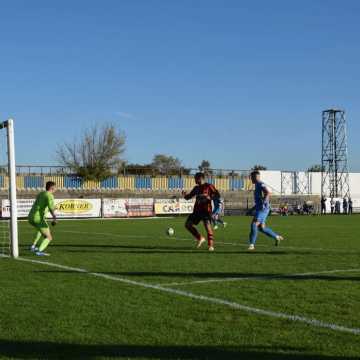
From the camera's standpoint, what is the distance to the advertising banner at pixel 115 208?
1654 inches

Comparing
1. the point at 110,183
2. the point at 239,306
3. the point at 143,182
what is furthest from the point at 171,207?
the point at 239,306

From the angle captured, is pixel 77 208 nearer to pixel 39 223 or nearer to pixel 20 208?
pixel 20 208

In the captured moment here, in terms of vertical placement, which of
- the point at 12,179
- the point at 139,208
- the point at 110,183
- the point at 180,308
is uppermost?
the point at 110,183

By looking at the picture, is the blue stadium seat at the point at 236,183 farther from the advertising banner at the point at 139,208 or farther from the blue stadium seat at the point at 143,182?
the advertising banner at the point at 139,208

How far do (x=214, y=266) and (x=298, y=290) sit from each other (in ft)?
9.71

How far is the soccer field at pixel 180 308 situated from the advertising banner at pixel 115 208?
Answer: 1176 inches

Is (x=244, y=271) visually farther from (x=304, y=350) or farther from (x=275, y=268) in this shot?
(x=304, y=350)

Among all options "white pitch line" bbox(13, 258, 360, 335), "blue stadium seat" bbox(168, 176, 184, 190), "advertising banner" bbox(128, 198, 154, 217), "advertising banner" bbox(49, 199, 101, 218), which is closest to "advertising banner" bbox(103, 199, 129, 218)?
"advertising banner" bbox(128, 198, 154, 217)

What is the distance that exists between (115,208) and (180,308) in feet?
118

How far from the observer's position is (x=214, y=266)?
10.9 meters

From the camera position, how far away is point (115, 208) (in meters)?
42.4

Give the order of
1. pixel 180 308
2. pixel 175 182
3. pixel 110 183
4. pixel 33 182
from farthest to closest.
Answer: pixel 175 182 → pixel 110 183 → pixel 33 182 → pixel 180 308

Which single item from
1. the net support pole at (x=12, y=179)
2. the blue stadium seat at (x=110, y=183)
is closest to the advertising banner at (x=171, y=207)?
the blue stadium seat at (x=110, y=183)

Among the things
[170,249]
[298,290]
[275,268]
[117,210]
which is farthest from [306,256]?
[117,210]
